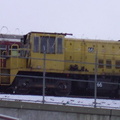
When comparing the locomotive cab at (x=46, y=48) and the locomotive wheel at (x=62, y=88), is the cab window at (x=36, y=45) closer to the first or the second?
the locomotive cab at (x=46, y=48)

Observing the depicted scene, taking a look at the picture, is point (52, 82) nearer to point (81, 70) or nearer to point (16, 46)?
point (81, 70)

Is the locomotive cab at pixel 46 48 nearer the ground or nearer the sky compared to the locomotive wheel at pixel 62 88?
nearer the sky

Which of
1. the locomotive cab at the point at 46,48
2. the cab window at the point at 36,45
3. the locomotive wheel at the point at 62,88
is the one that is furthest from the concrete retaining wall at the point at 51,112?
the cab window at the point at 36,45

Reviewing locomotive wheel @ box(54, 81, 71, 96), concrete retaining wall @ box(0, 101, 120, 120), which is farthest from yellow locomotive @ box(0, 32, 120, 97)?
concrete retaining wall @ box(0, 101, 120, 120)

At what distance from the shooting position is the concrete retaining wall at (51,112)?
24.5 ft

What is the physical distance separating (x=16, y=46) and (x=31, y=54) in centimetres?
117

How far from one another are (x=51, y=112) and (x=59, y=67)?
10.1 m

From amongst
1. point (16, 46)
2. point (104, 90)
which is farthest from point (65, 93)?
point (16, 46)

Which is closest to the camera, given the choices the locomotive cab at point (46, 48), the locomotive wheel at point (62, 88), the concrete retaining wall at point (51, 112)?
the concrete retaining wall at point (51, 112)

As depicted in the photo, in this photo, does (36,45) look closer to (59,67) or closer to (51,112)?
(59,67)

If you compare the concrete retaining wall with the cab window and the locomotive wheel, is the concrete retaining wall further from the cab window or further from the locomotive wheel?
the cab window

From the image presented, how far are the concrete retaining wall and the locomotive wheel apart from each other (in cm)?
890

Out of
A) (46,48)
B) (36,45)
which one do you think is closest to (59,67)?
(46,48)

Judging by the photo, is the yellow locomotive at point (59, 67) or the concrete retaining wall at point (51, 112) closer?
the concrete retaining wall at point (51, 112)
